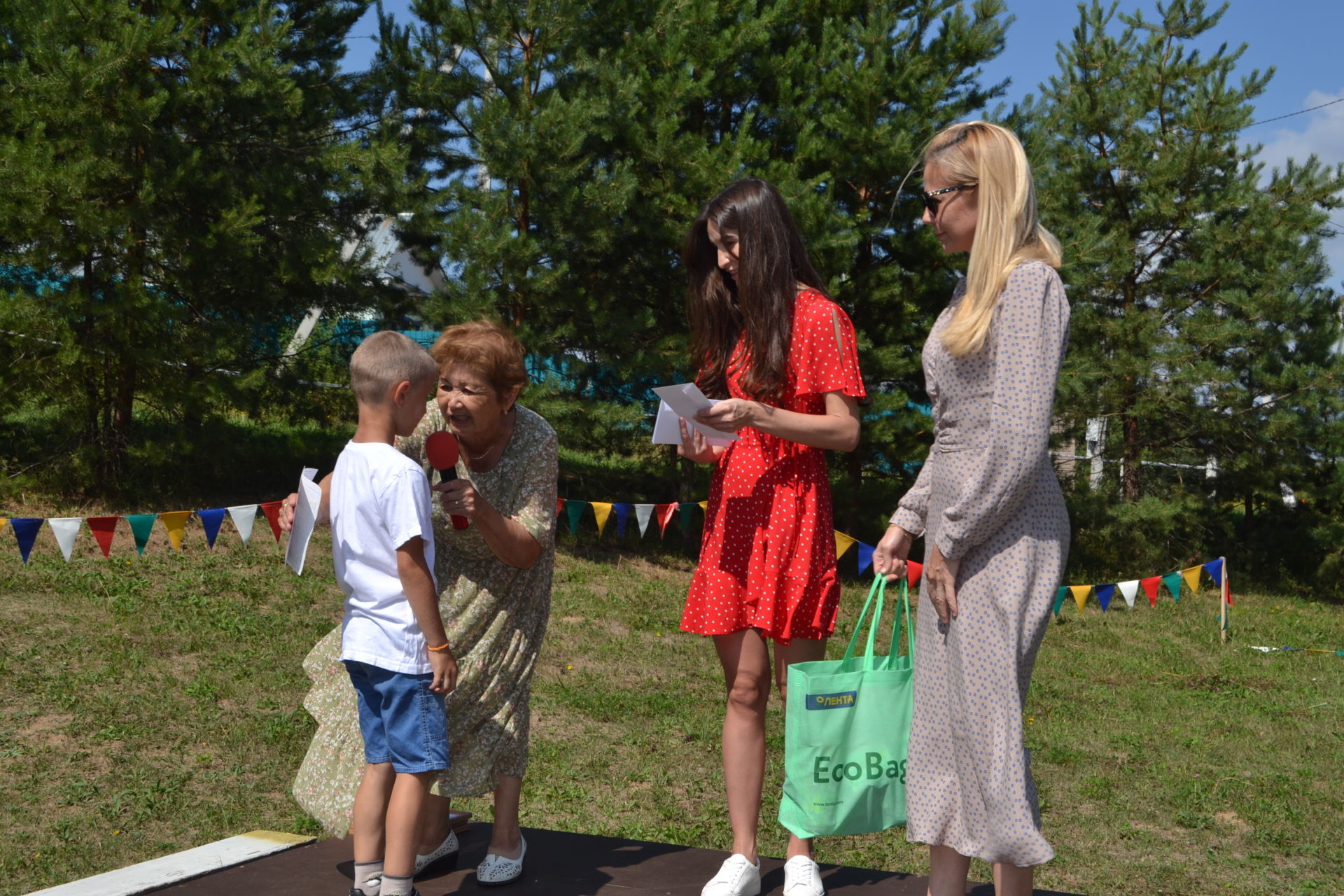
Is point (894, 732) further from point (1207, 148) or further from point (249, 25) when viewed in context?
point (1207, 148)

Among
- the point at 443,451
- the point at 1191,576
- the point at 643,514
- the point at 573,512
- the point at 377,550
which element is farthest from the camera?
the point at 1191,576

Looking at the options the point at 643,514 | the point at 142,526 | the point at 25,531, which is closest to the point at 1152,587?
the point at 643,514

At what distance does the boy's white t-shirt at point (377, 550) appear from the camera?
111 inches

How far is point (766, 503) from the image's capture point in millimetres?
3295

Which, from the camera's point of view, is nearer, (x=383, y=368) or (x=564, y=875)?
(x=383, y=368)

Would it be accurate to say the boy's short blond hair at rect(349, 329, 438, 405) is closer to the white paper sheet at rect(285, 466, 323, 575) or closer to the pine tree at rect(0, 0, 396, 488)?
the white paper sheet at rect(285, 466, 323, 575)

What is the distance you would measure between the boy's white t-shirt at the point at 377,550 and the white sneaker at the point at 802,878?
112 cm

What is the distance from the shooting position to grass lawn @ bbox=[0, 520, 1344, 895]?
4844 millimetres

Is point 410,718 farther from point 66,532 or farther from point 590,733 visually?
point 66,532

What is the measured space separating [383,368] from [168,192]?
6.88 m

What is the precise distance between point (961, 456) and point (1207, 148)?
12427 millimetres

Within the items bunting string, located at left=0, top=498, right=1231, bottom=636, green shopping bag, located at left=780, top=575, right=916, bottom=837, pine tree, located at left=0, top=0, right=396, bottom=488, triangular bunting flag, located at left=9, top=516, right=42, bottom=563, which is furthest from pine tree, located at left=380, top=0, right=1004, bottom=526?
green shopping bag, located at left=780, top=575, right=916, bottom=837

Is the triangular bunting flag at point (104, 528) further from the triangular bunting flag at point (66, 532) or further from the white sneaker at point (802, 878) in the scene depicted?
the white sneaker at point (802, 878)

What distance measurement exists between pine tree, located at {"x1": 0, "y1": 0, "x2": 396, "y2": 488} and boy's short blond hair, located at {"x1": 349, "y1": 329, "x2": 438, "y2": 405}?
665cm
